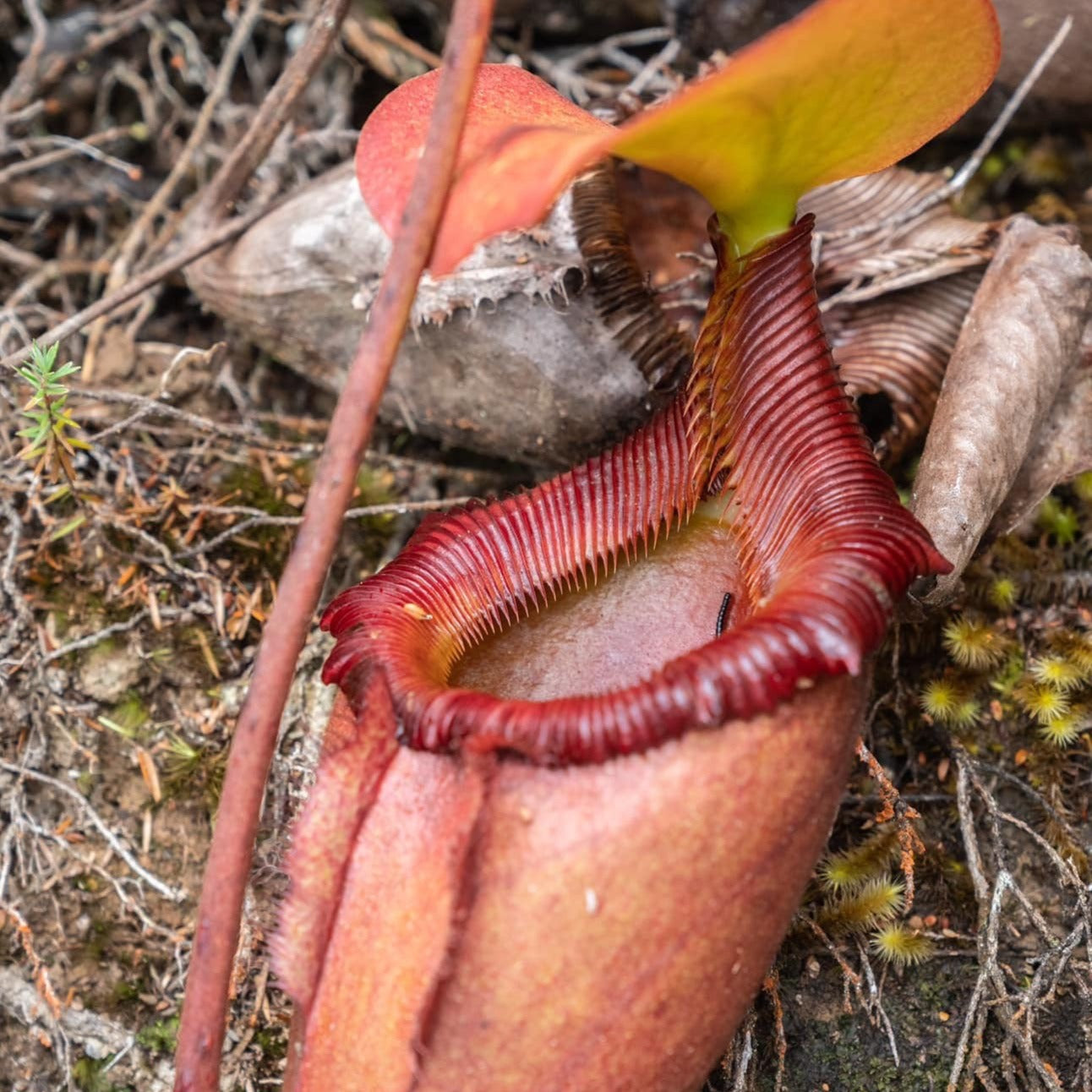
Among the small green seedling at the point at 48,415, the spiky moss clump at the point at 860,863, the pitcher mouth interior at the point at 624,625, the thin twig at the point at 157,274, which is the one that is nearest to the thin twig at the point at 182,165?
the thin twig at the point at 157,274

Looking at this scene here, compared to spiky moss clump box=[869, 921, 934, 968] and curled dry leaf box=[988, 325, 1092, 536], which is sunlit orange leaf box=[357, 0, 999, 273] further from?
spiky moss clump box=[869, 921, 934, 968]

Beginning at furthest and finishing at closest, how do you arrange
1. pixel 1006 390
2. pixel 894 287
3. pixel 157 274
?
pixel 157 274 → pixel 894 287 → pixel 1006 390

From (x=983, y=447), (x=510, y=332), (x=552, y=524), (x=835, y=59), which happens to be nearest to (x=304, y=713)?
(x=552, y=524)

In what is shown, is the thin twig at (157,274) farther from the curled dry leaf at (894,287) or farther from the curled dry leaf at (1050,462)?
the curled dry leaf at (1050,462)

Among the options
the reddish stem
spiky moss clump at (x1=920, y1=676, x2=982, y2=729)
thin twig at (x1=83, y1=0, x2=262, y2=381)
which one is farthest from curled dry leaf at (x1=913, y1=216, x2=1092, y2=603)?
thin twig at (x1=83, y1=0, x2=262, y2=381)

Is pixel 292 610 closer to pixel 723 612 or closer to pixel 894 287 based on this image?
pixel 723 612

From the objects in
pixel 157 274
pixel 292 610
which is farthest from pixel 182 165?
pixel 292 610
